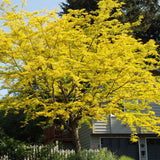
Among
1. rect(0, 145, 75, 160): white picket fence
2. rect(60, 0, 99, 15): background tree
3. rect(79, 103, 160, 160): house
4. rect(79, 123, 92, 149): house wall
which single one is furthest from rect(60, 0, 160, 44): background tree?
rect(0, 145, 75, 160): white picket fence

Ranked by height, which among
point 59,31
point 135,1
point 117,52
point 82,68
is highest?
point 135,1

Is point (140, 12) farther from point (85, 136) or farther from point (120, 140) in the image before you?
point (85, 136)

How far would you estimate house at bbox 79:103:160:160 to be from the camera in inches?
565

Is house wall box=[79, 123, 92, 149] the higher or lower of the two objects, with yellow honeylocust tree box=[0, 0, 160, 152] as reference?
lower

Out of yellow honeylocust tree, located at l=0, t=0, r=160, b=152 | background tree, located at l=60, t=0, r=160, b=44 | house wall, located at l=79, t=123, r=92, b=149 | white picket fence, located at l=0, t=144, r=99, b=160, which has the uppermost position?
background tree, located at l=60, t=0, r=160, b=44

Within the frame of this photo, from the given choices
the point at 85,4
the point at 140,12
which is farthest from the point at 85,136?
the point at 140,12

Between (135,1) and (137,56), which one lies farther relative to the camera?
(135,1)

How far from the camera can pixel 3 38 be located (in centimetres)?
781

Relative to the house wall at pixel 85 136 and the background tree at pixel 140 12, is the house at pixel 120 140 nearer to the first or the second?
the house wall at pixel 85 136

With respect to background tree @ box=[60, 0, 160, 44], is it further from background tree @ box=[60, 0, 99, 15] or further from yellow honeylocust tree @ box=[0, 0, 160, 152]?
yellow honeylocust tree @ box=[0, 0, 160, 152]

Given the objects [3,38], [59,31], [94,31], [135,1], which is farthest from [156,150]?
[135,1]

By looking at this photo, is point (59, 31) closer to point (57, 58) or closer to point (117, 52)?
point (57, 58)

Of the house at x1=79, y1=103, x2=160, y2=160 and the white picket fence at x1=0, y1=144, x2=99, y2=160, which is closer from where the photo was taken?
the white picket fence at x1=0, y1=144, x2=99, y2=160

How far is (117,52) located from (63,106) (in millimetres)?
2610
